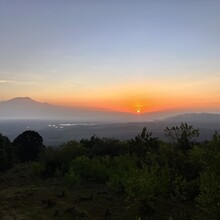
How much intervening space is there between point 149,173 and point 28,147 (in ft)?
177

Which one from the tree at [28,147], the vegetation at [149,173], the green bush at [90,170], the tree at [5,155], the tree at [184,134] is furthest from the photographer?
the tree at [28,147]

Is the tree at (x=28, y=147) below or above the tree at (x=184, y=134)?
below

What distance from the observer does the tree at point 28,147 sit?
8031 cm

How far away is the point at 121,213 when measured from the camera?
1121 inches

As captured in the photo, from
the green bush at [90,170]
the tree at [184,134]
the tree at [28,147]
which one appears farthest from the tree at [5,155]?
the tree at [184,134]

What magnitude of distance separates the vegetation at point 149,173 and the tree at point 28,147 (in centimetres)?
323

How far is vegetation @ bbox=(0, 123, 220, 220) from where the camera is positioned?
1922 centimetres

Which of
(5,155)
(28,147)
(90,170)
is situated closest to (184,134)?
(90,170)

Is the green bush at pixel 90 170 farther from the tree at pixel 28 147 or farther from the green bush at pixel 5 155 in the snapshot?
the tree at pixel 28 147

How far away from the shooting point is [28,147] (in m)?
80.4

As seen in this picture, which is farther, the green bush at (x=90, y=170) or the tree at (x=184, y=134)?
the tree at (x=184, y=134)

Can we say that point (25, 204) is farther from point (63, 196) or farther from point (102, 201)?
point (102, 201)

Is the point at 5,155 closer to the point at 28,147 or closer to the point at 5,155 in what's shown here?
the point at 5,155

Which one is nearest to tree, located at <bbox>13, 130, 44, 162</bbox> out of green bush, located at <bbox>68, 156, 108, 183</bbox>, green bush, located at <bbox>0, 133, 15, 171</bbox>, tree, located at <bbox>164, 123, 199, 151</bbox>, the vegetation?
the vegetation
